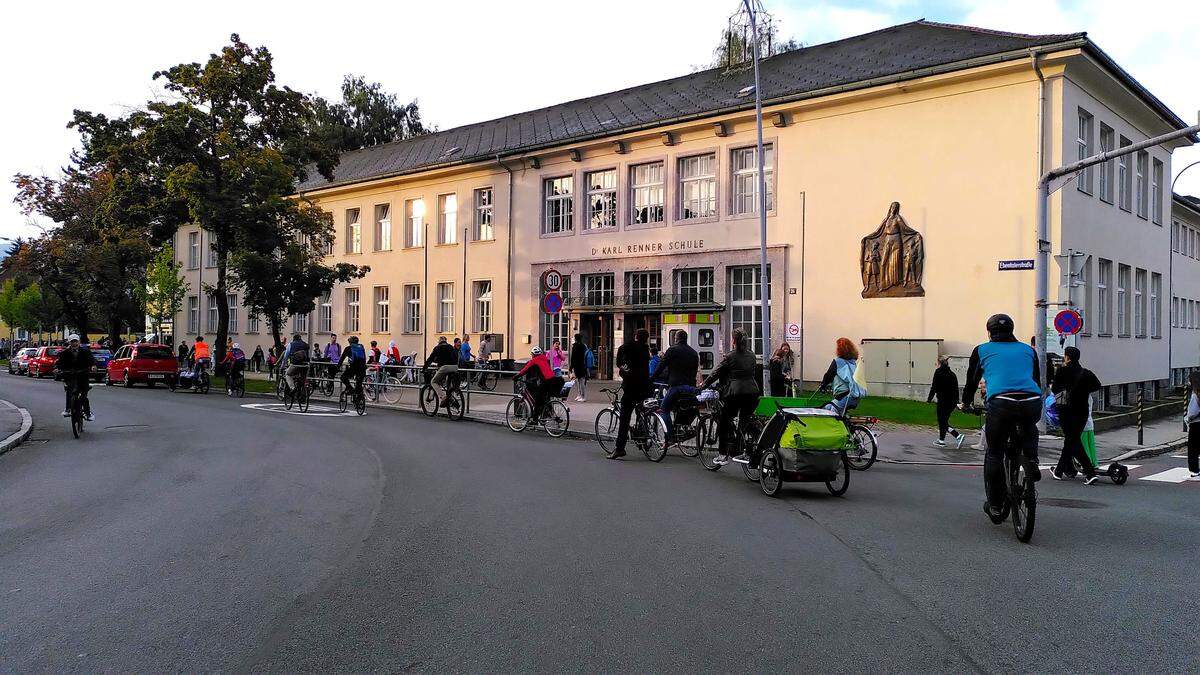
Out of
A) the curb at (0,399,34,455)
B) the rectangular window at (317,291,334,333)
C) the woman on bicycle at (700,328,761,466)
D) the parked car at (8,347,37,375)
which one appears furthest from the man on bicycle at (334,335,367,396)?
the parked car at (8,347,37,375)

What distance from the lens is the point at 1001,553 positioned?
23.4ft

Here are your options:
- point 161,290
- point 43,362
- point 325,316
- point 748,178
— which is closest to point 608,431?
point 748,178

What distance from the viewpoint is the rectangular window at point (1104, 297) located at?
2633cm

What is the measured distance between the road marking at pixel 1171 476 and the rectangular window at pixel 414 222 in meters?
32.2

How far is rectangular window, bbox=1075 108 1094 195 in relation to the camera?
977 inches

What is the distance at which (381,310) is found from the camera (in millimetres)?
42656

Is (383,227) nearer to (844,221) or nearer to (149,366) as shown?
(149,366)

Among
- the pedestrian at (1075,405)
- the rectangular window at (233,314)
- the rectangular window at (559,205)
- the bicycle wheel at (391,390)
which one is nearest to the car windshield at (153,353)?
the bicycle wheel at (391,390)

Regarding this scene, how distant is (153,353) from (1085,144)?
31.8 m

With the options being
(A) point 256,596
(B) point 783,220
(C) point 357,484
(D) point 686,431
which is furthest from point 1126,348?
(A) point 256,596

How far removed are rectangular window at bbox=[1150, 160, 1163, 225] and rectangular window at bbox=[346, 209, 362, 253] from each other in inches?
1302

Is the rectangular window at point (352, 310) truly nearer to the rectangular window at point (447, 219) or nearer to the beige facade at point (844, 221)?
the rectangular window at point (447, 219)

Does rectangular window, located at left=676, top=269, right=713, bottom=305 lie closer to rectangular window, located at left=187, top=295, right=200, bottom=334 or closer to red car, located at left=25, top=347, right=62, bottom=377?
red car, located at left=25, top=347, right=62, bottom=377

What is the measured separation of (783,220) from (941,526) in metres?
21.3
